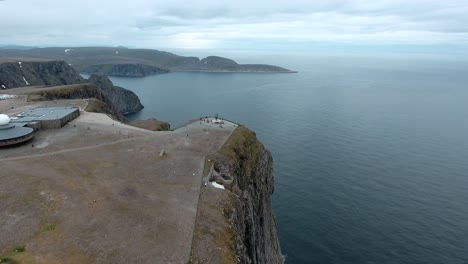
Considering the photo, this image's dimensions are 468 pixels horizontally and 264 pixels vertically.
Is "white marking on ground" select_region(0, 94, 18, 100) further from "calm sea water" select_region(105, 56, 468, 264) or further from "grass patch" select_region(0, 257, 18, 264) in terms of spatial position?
"grass patch" select_region(0, 257, 18, 264)

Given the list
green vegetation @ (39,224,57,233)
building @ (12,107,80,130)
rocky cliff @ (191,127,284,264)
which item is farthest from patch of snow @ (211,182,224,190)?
building @ (12,107,80,130)

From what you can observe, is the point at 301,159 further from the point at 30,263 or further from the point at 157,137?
the point at 30,263

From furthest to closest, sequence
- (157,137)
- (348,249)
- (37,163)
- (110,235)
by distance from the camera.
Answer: (348,249) < (157,137) < (37,163) < (110,235)

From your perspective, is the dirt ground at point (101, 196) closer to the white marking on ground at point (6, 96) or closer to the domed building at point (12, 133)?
the domed building at point (12, 133)

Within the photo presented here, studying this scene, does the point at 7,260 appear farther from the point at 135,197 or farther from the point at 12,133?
the point at 12,133

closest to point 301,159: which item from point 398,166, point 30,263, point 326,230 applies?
point 398,166

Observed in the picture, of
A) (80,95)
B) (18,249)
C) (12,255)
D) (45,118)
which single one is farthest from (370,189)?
(80,95)

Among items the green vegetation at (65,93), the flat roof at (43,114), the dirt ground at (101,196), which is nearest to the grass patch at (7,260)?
the dirt ground at (101,196)
